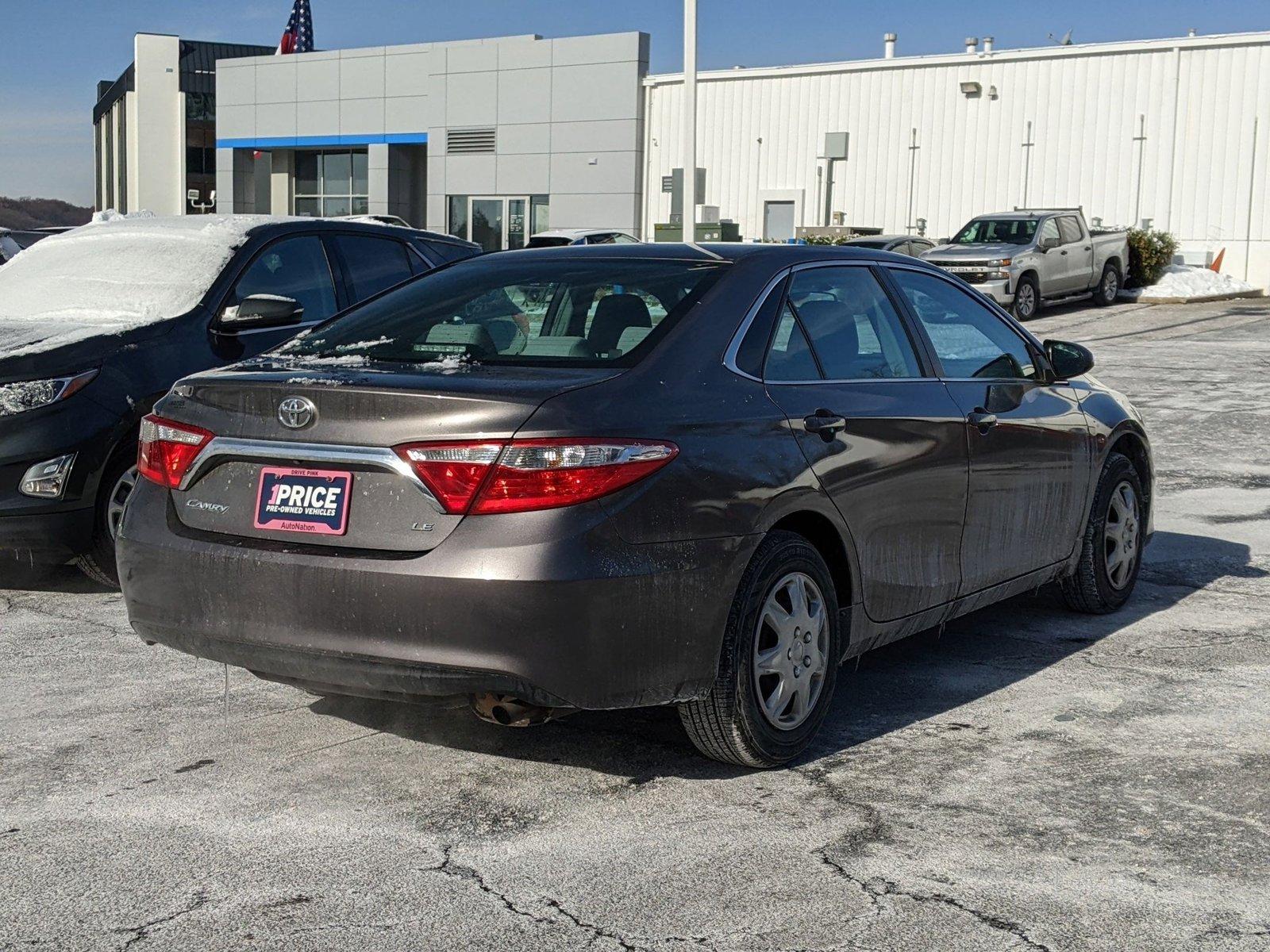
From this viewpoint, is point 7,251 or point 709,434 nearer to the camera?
point 709,434

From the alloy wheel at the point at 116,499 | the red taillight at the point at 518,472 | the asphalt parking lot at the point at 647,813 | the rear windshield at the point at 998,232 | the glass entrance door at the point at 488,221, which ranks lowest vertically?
the asphalt parking lot at the point at 647,813

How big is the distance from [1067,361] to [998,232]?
21.7 metres

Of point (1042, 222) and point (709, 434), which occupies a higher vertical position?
point (1042, 222)

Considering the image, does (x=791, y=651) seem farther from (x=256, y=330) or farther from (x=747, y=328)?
(x=256, y=330)

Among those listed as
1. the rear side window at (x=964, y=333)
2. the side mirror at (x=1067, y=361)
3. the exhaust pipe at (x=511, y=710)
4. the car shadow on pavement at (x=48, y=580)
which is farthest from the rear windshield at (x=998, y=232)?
the exhaust pipe at (x=511, y=710)

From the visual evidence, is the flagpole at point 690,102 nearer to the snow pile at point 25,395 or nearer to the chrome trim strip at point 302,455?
the snow pile at point 25,395

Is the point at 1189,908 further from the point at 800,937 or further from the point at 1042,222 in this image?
the point at 1042,222

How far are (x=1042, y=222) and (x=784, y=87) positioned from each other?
14.7m

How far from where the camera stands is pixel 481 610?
3.91 m

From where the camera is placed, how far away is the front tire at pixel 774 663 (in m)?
4.38

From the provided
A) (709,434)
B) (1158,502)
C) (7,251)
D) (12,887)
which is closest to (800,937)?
(709,434)

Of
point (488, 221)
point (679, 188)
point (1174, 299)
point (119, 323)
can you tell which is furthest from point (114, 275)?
point (488, 221)

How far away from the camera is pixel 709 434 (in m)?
4.28

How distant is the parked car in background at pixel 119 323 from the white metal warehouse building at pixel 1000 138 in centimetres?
2963
